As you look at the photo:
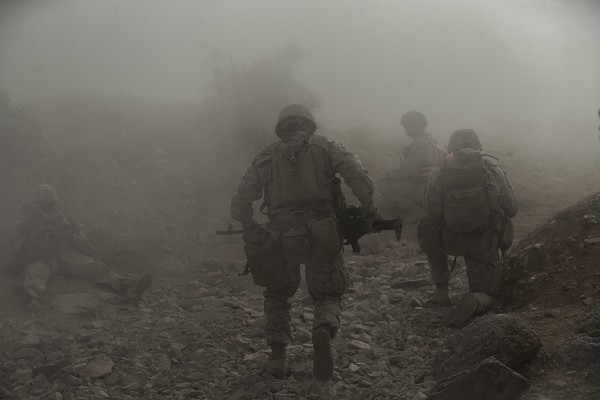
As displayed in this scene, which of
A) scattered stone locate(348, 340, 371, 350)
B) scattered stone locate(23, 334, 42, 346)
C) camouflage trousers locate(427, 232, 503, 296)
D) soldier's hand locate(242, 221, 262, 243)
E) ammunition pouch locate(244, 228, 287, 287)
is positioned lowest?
scattered stone locate(348, 340, 371, 350)

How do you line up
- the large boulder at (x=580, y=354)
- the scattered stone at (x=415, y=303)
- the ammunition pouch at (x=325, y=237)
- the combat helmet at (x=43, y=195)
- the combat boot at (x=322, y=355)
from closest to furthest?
the large boulder at (x=580, y=354) → the combat boot at (x=322, y=355) → the ammunition pouch at (x=325, y=237) → the scattered stone at (x=415, y=303) → the combat helmet at (x=43, y=195)

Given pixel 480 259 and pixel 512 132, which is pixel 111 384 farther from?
pixel 512 132

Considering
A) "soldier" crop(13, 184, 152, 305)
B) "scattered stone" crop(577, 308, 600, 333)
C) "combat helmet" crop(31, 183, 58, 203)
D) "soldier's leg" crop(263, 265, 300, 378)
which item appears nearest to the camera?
"scattered stone" crop(577, 308, 600, 333)

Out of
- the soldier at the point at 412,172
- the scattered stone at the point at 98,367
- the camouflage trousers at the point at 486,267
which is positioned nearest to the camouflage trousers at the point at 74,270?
the scattered stone at the point at 98,367

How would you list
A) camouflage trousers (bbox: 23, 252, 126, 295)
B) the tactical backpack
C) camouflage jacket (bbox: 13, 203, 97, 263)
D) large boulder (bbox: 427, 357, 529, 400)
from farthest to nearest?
camouflage jacket (bbox: 13, 203, 97, 263), camouflage trousers (bbox: 23, 252, 126, 295), the tactical backpack, large boulder (bbox: 427, 357, 529, 400)

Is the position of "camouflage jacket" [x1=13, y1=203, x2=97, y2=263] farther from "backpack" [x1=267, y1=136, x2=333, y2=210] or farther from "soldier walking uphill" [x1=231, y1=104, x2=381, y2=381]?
"backpack" [x1=267, y1=136, x2=333, y2=210]

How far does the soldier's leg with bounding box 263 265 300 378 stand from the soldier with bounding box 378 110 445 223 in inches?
185

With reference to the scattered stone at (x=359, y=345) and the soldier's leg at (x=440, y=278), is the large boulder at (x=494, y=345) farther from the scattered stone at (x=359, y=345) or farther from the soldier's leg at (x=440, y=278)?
the soldier's leg at (x=440, y=278)

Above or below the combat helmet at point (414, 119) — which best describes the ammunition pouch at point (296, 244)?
below

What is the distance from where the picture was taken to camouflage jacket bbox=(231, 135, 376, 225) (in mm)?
4305

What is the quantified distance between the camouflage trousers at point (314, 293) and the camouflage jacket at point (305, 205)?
1.18 ft

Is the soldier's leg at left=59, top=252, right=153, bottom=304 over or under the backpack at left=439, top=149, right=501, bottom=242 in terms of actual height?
under

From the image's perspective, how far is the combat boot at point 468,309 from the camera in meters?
4.86

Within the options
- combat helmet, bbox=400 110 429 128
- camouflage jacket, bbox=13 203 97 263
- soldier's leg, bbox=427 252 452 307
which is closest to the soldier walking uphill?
soldier's leg, bbox=427 252 452 307
